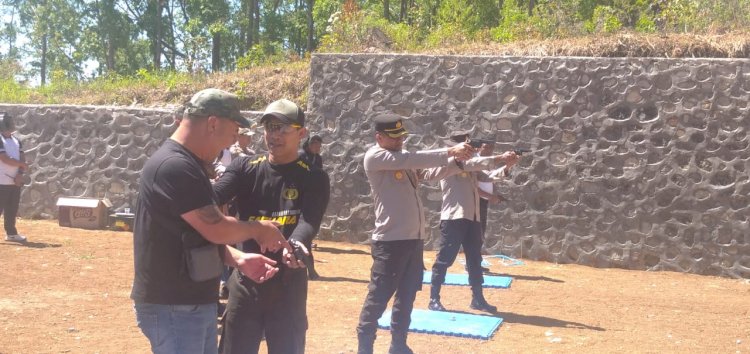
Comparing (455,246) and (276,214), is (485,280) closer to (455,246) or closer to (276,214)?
(455,246)

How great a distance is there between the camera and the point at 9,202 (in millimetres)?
10852

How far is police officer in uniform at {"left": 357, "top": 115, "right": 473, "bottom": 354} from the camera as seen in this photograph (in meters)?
5.57

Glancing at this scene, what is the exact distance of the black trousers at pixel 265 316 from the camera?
3.91 metres

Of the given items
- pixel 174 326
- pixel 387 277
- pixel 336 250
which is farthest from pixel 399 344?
pixel 336 250

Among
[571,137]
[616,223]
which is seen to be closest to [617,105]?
[571,137]

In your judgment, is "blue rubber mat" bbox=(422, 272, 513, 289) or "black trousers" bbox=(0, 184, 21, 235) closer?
"blue rubber mat" bbox=(422, 272, 513, 289)

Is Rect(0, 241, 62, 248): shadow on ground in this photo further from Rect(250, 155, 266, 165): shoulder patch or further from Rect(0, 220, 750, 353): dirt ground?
Rect(250, 155, 266, 165): shoulder patch

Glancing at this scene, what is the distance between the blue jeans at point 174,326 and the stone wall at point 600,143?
877cm

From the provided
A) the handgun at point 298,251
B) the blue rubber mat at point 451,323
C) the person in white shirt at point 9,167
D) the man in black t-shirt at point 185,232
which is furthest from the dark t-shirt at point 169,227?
the person in white shirt at point 9,167

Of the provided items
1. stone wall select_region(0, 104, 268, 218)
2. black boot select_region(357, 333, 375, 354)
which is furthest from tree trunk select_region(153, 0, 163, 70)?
black boot select_region(357, 333, 375, 354)

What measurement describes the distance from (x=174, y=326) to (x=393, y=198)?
2782 mm

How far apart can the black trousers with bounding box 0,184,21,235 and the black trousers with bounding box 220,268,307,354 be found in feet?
26.0

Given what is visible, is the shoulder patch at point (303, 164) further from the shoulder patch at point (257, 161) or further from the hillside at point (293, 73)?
the hillside at point (293, 73)

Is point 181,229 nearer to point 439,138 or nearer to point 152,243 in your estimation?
point 152,243
